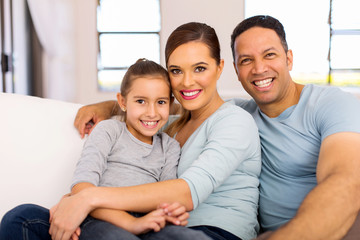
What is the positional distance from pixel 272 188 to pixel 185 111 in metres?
0.53

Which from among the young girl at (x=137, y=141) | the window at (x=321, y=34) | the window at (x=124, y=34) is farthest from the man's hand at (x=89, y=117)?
the window at (x=321, y=34)

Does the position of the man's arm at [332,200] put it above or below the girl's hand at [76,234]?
above

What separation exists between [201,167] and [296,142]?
467 mm

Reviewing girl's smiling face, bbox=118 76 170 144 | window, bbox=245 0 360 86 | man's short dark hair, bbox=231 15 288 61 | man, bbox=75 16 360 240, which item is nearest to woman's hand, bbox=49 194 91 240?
girl's smiling face, bbox=118 76 170 144

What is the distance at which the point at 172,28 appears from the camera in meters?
5.55

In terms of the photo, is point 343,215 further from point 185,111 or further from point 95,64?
point 95,64

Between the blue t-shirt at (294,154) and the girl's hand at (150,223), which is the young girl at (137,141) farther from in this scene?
the blue t-shirt at (294,154)

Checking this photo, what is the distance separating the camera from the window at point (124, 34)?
572 centimetres

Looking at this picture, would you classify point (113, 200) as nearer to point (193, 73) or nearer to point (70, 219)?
point (70, 219)

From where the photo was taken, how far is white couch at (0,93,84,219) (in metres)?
1.59

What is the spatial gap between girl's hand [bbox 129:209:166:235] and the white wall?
4.43 meters

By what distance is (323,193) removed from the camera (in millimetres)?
1098

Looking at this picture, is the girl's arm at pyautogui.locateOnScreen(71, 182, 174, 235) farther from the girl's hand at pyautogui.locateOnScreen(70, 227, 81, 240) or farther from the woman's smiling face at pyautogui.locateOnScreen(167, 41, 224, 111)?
the woman's smiling face at pyautogui.locateOnScreen(167, 41, 224, 111)

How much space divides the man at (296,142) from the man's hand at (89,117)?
65 centimetres
